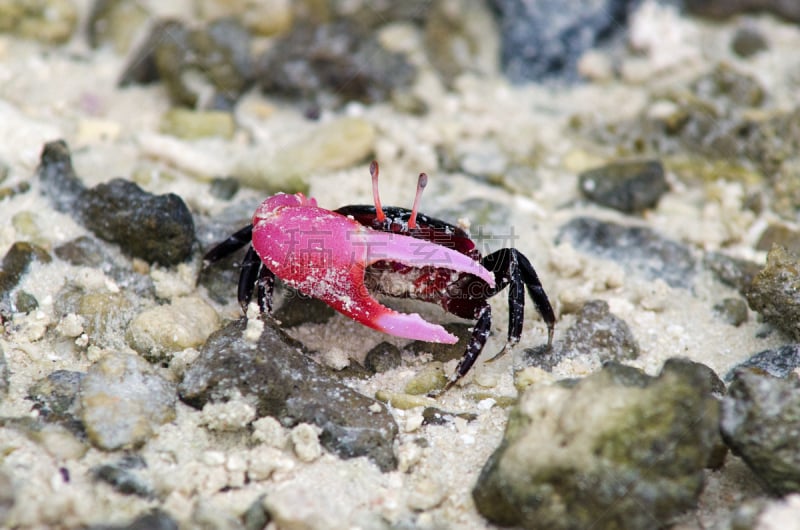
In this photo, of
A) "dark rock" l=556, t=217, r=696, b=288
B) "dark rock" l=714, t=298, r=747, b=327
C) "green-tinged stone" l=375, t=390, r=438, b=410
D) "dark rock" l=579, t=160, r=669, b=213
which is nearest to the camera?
"green-tinged stone" l=375, t=390, r=438, b=410

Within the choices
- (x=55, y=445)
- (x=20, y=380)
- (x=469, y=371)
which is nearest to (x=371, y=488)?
(x=469, y=371)

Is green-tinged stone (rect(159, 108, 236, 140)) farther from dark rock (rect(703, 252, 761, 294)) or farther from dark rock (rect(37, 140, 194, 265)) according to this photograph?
dark rock (rect(703, 252, 761, 294))

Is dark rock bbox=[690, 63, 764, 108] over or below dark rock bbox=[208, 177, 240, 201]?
below

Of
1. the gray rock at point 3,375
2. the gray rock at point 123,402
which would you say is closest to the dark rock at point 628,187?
the gray rock at point 123,402

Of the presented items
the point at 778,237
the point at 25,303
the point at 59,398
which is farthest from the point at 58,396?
the point at 778,237

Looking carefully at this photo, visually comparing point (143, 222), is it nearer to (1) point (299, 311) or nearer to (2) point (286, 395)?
(1) point (299, 311)

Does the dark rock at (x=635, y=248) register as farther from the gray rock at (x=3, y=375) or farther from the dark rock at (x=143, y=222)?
the gray rock at (x=3, y=375)

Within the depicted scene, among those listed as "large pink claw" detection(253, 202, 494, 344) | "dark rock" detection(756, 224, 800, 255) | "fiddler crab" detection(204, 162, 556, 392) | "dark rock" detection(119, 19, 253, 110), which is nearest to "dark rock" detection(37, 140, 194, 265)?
"fiddler crab" detection(204, 162, 556, 392)
